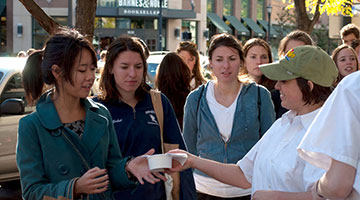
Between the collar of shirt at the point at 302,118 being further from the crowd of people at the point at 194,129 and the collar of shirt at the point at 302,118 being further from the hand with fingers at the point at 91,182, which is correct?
the hand with fingers at the point at 91,182

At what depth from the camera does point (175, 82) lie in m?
5.64

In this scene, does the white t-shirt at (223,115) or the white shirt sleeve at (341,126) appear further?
the white t-shirt at (223,115)

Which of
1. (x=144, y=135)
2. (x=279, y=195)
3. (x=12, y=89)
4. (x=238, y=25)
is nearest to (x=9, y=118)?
(x=12, y=89)

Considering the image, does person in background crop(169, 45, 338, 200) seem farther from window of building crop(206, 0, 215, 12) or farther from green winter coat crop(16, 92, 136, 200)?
window of building crop(206, 0, 215, 12)

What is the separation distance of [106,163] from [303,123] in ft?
3.59

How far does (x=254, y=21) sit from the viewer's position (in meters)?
58.6

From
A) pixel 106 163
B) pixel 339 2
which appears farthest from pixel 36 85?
pixel 339 2

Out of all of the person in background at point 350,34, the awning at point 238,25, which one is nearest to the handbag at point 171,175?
the person in background at point 350,34

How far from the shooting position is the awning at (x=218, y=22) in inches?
2025

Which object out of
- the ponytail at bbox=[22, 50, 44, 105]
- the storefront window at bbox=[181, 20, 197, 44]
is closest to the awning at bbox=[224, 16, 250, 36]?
the storefront window at bbox=[181, 20, 197, 44]

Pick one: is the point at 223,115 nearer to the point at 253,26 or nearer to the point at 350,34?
the point at 350,34

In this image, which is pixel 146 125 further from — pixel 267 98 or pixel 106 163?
pixel 267 98

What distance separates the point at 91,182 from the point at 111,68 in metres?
1.63

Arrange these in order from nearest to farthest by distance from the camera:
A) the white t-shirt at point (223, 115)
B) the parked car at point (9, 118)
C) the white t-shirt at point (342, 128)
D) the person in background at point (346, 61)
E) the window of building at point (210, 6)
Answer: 1. the white t-shirt at point (342, 128)
2. the white t-shirt at point (223, 115)
3. the person in background at point (346, 61)
4. the parked car at point (9, 118)
5. the window of building at point (210, 6)
